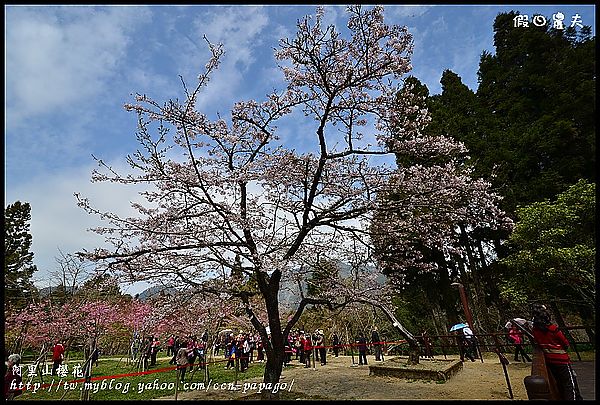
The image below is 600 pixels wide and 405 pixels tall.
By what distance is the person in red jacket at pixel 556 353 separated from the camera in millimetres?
3818

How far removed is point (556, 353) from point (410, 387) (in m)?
4.55

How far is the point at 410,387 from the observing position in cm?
768

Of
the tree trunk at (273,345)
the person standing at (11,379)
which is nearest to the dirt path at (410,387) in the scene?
the tree trunk at (273,345)

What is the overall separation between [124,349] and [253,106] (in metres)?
29.9

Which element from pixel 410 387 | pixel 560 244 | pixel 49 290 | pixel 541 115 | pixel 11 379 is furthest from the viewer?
pixel 541 115

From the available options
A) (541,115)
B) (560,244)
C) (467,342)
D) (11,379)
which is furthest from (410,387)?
Answer: (541,115)

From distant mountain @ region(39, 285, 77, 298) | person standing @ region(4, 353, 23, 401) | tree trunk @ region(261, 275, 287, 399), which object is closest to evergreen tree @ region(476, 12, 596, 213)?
tree trunk @ region(261, 275, 287, 399)

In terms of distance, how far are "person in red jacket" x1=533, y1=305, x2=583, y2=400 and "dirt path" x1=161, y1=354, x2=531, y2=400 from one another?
2.82 metres

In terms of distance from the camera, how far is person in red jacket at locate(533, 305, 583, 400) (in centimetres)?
382

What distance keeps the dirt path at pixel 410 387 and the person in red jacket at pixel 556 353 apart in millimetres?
2817

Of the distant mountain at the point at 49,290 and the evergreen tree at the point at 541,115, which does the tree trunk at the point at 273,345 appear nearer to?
the distant mountain at the point at 49,290

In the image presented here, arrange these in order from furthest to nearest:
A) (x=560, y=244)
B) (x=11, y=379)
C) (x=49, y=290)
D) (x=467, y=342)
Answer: (x=467, y=342)
(x=49, y=290)
(x=560, y=244)
(x=11, y=379)

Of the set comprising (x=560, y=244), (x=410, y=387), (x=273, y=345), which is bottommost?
(x=410, y=387)

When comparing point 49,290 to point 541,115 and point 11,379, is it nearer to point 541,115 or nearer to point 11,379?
point 11,379
